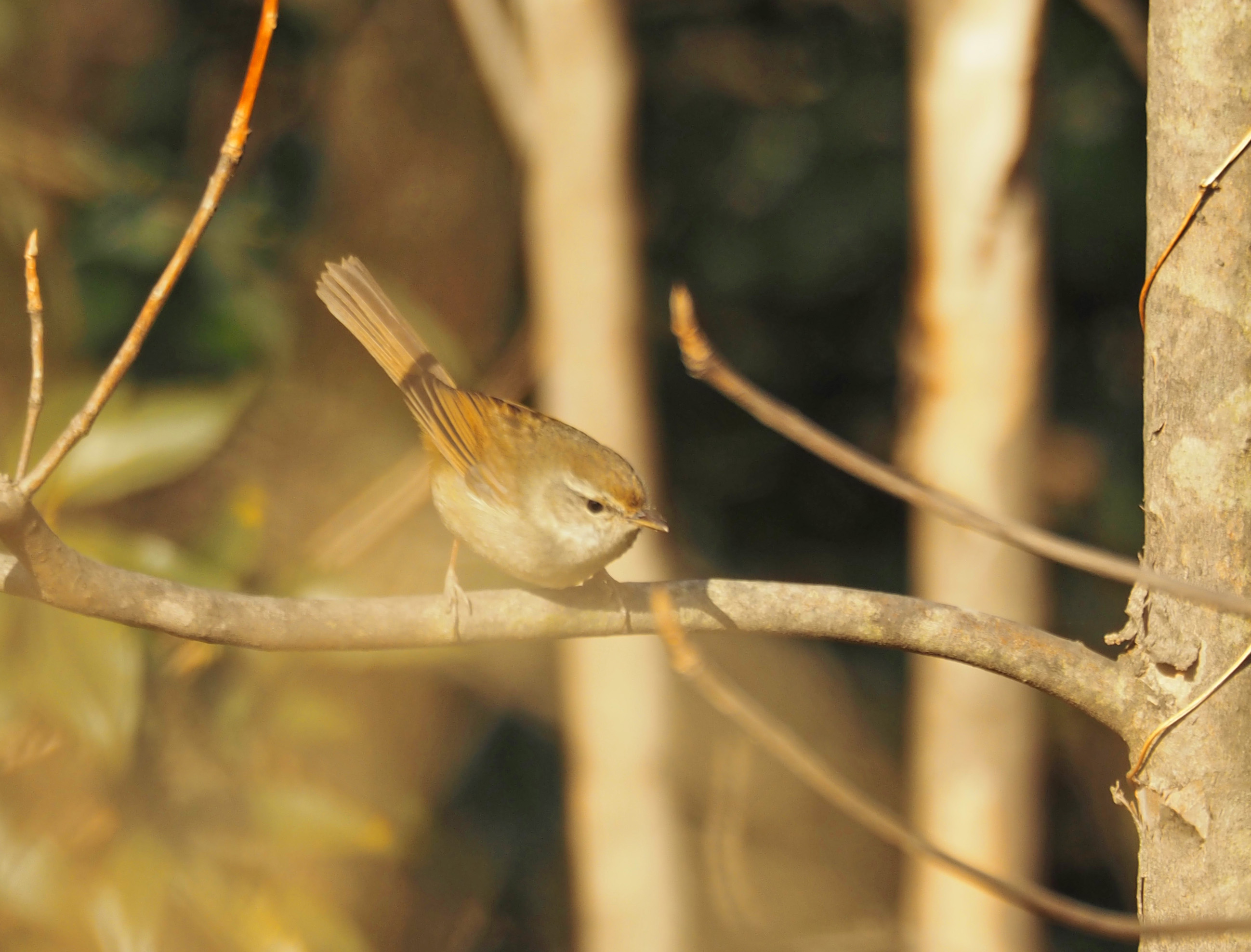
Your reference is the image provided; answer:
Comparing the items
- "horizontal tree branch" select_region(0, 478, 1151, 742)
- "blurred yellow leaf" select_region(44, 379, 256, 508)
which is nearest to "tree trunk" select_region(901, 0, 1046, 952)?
"horizontal tree branch" select_region(0, 478, 1151, 742)

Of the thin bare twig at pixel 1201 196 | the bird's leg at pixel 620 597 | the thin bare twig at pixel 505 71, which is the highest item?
the thin bare twig at pixel 505 71

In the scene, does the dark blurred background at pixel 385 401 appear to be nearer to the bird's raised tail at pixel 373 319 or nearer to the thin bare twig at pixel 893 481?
the bird's raised tail at pixel 373 319

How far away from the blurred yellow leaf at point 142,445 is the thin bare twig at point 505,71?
3.77 feet

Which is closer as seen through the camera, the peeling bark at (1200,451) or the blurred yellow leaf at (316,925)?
the peeling bark at (1200,451)

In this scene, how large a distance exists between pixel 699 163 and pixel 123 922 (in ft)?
12.7

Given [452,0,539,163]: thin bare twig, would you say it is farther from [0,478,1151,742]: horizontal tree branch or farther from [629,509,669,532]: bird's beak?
[0,478,1151,742]: horizontal tree branch

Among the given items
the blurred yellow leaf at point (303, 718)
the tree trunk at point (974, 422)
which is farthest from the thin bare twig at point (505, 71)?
the blurred yellow leaf at point (303, 718)

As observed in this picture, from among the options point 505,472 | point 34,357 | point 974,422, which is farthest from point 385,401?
point 34,357

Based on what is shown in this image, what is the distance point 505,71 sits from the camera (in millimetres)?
3332

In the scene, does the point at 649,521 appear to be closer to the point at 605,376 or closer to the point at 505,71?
the point at 605,376

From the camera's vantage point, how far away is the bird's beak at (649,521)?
89.7 inches

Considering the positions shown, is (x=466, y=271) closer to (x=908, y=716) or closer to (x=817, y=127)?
(x=817, y=127)

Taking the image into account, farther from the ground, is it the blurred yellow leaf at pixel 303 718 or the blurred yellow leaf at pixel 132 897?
the blurred yellow leaf at pixel 303 718

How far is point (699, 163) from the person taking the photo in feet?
16.9
